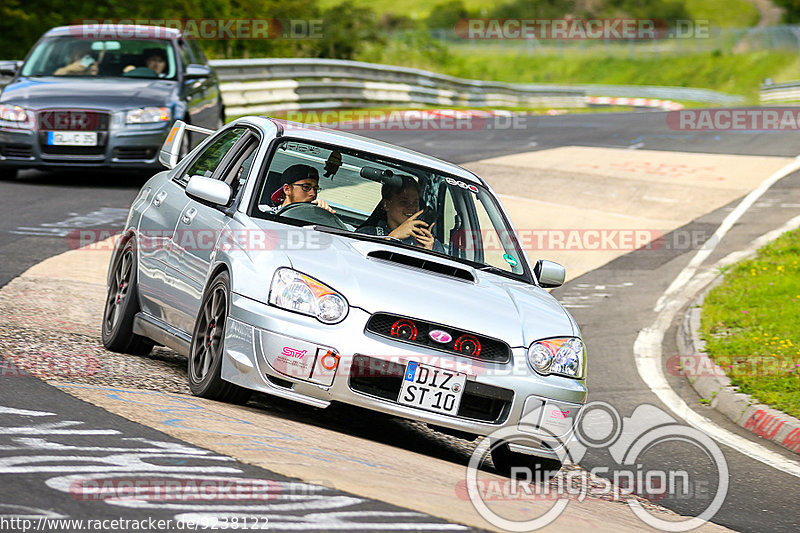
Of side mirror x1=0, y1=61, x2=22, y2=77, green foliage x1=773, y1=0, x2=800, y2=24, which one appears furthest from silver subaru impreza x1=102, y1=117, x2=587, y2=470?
green foliage x1=773, y1=0, x2=800, y2=24

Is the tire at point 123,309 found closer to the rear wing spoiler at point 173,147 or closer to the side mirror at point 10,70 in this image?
the rear wing spoiler at point 173,147

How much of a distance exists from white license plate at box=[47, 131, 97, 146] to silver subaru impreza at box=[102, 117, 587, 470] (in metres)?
6.71

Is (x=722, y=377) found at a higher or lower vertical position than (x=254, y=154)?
lower

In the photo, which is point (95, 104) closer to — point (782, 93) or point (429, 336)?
point (429, 336)

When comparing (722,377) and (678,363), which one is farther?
(678,363)

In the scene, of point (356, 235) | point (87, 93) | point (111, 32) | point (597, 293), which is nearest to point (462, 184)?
point (356, 235)

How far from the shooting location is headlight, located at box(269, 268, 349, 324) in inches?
235

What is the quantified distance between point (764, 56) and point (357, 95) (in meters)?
47.6

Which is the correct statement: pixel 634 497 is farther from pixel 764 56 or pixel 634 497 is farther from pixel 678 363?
pixel 764 56

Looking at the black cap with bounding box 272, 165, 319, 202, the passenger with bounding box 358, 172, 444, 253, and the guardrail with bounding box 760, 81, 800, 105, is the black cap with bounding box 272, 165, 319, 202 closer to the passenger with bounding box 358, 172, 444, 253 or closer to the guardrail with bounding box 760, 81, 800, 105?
the passenger with bounding box 358, 172, 444, 253

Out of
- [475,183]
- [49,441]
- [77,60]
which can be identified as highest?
[77,60]

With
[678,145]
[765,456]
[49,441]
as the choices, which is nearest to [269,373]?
[49,441]

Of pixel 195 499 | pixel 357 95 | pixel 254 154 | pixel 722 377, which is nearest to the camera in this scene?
pixel 195 499

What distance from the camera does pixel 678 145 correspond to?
24453 millimetres
